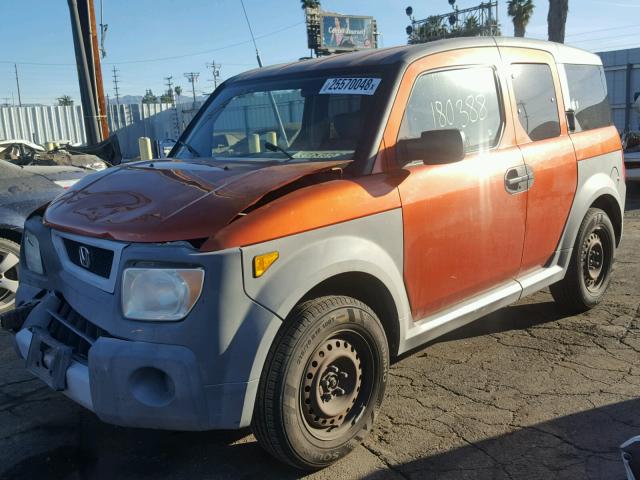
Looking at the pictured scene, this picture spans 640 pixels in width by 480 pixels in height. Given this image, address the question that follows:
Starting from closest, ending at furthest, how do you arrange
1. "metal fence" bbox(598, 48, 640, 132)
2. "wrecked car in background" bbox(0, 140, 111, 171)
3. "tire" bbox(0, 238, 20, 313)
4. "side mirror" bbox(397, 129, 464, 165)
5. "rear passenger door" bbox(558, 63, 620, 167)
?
"side mirror" bbox(397, 129, 464, 165), "rear passenger door" bbox(558, 63, 620, 167), "tire" bbox(0, 238, 20, 313), "wrecked car in background" bbox(0, 140, 111, 171), "metal fence" bbox(598, 48, 640, 132)

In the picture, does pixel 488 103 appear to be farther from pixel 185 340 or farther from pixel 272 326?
pixel 185 340

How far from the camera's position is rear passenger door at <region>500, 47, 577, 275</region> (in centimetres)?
405

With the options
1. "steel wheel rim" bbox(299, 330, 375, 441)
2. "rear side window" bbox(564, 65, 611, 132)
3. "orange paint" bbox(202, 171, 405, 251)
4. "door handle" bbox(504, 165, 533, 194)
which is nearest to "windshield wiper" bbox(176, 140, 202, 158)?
"orange paint" bbox(202, 171, 405, 251)

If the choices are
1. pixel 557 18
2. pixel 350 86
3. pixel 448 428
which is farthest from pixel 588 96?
pixel 557 18

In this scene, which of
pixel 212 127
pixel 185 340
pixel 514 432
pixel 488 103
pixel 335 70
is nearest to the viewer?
pixel 185 340

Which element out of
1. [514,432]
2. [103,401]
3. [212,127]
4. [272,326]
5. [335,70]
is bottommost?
[514,432]

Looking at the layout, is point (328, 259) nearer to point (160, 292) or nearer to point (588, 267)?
point (160, 292)

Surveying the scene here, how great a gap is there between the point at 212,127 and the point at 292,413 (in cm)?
222

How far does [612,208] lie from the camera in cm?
508

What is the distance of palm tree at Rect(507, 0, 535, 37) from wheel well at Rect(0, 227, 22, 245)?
33.7m

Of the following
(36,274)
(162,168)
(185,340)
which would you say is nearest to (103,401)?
(185,340)

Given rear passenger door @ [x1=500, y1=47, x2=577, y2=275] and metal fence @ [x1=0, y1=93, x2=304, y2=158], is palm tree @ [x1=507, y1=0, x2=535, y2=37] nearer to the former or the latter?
metal fence @ [x1=0, y1=93, x2=304, y2=158]

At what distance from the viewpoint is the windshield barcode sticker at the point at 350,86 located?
11.2 ft

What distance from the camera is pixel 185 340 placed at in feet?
8.11
